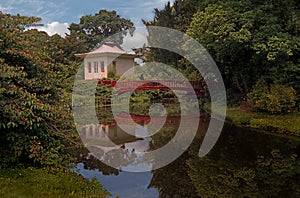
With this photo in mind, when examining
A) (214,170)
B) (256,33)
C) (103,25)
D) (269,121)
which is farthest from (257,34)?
(103,25)

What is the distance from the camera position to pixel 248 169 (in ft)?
27.6

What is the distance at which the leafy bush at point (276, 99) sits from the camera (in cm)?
1452

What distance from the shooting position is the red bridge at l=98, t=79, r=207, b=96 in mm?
23750

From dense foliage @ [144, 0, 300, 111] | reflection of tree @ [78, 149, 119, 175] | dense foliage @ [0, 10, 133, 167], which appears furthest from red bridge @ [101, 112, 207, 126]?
dense foliage @ [0, 10, 133, 167]

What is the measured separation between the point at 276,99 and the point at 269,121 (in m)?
1.20

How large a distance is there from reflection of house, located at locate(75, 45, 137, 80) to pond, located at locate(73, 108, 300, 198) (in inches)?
790

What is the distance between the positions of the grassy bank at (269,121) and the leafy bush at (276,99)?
0.36 m

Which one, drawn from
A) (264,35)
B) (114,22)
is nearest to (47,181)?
(264,35)

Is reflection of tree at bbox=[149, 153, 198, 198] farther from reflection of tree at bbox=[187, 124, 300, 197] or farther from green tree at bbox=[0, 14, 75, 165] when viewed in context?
green tree at bbox=[0, 14, 75, 165]

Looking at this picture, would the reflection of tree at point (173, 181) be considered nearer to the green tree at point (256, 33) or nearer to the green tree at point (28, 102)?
the green tree at point (28, 102)

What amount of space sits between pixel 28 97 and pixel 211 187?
4.48 metres

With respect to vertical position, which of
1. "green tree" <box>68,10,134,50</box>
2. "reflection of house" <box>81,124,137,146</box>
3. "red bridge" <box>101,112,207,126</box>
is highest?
"green tree" <box>68,10,134,50</box>

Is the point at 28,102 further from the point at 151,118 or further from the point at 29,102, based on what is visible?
the point at 151,118

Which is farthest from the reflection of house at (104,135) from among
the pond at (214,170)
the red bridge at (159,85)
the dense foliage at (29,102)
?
the red bridge at (159,85)
